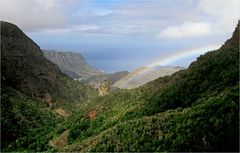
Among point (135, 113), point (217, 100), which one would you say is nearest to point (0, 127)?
point (135, 113)

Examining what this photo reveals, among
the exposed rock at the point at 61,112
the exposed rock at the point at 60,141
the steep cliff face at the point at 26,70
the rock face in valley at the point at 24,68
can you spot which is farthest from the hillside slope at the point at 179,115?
the steep cliff face at the point at 26,70

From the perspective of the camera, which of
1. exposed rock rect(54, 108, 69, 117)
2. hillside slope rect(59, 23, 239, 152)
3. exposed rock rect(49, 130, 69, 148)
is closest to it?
hillside slope rect(59, 23, 239, 152)

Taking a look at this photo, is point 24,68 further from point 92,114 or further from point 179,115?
point 179,115

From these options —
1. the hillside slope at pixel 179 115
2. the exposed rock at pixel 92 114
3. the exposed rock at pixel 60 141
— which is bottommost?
the exposed rock at pixel 60 141

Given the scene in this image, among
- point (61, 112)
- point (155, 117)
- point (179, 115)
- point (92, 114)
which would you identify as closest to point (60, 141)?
point (92, 114)

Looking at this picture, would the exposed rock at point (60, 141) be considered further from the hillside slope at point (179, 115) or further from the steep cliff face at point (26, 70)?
the steep cliff face at point (26, 70)

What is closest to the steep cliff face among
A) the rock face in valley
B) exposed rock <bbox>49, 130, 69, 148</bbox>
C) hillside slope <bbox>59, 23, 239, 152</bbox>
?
the rock face in valley

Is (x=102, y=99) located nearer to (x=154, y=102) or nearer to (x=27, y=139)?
(x=27, y=139)

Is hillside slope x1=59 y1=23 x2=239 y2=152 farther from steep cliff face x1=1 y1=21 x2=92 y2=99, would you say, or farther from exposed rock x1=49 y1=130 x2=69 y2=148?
steep cliff face x1=1 y1=21 x2=92 y2=99
